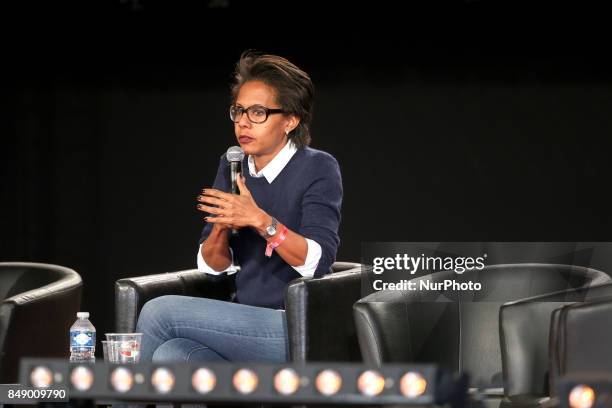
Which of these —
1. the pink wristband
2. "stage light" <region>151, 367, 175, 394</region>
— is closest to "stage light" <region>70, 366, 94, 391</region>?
"stage light" <region>151, 367, 175, 394</region>

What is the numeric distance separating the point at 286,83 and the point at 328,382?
4.79ft

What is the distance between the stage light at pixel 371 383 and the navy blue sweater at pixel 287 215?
1.21m

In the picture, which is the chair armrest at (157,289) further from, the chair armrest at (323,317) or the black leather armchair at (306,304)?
the chair armrest at (323,317)

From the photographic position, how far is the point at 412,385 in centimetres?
174

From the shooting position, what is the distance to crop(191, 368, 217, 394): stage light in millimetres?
1797

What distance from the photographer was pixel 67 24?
19.1ft

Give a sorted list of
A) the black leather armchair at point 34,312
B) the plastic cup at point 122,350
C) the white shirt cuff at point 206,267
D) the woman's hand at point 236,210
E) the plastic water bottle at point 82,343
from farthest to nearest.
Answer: the black leather armchair at point 34,312 < the white shirt cuff at point 206,267 < the plastic water bottle at point 82,343 < the woman's hand at point 236,210 < the plastic cup at point 122,350

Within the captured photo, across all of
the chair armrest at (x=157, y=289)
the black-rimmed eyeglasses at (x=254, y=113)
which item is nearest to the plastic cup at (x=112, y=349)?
the chair armrest at (x=157, y=289)

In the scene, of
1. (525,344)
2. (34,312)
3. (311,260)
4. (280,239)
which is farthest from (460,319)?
(34,312)

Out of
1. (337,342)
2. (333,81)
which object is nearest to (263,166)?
(337,342)

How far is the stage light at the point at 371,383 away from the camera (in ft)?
5.72

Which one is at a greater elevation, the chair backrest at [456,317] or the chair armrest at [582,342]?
the chair backrest at [456,317]

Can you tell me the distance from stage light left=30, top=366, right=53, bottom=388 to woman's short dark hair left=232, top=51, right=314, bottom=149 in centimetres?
138

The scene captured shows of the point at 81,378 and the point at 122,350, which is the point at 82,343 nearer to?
the point at 122,350
